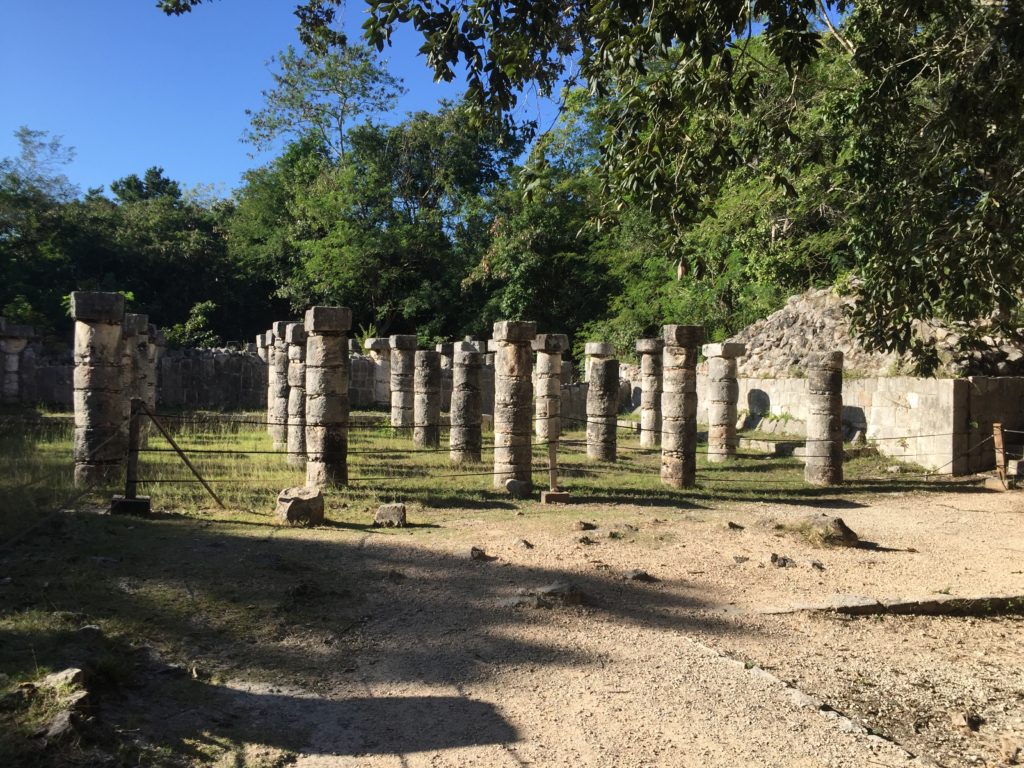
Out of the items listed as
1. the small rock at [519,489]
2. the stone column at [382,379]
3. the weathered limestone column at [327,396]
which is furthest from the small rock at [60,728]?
the stone column at [382,379]

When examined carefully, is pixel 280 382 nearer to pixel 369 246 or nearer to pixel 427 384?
pixel 427 384

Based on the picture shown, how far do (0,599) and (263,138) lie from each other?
3718 cm

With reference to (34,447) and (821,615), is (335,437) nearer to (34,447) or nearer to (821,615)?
(34,447)

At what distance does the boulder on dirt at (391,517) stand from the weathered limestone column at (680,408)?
5.41 meters

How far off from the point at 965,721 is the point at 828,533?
14.9ft

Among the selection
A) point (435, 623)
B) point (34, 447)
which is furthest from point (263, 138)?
point (435, 623)

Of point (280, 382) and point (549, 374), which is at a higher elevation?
point (549, 374)

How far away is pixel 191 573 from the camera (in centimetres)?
775

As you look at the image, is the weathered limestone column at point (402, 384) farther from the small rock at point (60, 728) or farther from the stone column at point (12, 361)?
the small rock at point (60, 728)

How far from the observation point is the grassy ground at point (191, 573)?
16.0ft

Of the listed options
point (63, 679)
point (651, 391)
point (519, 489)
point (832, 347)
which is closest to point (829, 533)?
point (519, 489)

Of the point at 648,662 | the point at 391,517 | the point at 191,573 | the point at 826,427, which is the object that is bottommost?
the point at 648,662

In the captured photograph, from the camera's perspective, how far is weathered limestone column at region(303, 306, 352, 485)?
12586 millimetres

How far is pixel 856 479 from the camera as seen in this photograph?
15.4 meters
